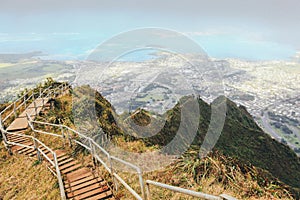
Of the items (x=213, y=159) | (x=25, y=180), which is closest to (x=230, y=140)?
(x=213, y=159)

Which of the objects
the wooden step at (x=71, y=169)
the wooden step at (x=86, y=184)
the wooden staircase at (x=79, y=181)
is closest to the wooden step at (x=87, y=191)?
the wooden staircase at (x=79, y=181)

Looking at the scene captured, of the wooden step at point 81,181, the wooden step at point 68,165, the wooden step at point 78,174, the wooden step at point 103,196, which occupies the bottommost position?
the wooden step at point 68,165

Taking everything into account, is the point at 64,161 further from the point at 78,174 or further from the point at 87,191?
the point at 87,191

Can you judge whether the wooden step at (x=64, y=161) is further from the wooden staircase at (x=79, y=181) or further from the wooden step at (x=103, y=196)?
the wooden step at (x=103, y=196)

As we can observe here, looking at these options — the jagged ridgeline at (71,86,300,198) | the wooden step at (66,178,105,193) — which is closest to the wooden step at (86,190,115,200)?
the wooden step at (66,178,105,193)

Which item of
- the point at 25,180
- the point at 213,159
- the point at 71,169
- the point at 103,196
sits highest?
the point at 213,159

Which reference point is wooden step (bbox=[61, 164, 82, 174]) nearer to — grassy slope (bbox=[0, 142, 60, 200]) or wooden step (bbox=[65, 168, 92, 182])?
wooden step (bbox=[65, 168, 92, 182])

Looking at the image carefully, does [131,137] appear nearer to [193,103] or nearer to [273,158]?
[193,103]

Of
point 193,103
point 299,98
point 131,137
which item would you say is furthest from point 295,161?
point 299,98

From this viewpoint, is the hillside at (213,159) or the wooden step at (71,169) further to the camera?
the wooden step at (71,169)
